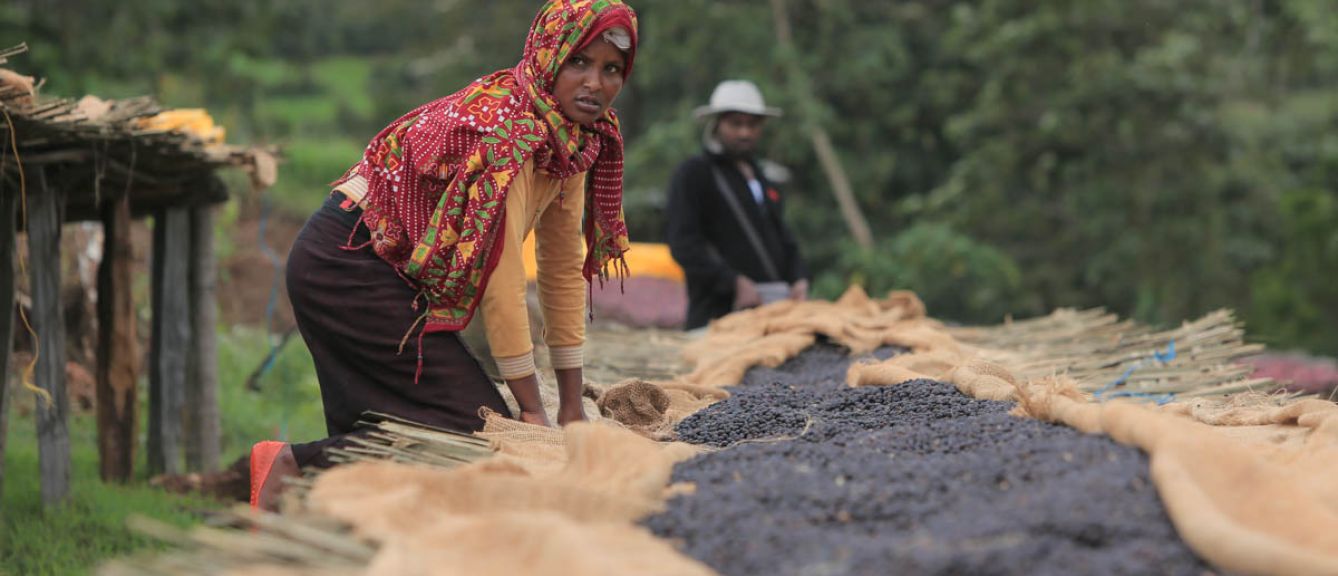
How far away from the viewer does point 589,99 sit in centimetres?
314

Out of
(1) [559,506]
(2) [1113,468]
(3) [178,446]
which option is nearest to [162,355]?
(3) [178,446]

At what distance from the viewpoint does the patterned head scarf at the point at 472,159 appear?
3.00m

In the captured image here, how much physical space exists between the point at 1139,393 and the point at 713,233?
2.85 m

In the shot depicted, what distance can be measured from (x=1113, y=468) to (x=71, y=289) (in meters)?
6.43

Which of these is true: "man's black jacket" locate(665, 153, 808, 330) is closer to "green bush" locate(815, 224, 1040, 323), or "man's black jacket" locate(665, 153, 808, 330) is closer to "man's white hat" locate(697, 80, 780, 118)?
"man's white hat" locate(697, 80, 780, 118)

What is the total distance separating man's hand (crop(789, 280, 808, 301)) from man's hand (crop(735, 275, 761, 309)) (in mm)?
363

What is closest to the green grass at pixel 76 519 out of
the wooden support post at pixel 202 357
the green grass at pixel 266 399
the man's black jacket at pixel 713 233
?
the wooden support post at pixel 202 357

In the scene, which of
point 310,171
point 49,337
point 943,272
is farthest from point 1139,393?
point 310,171

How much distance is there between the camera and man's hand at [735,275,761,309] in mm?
6578

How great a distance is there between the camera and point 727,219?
6719mm

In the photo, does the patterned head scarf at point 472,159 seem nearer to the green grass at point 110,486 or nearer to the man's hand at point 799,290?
the green grass at point 110,486

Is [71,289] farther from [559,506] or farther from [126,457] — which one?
[559,506]

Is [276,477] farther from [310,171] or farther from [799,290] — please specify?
[310,171]

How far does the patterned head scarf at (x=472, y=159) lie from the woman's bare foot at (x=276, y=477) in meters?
0.45
